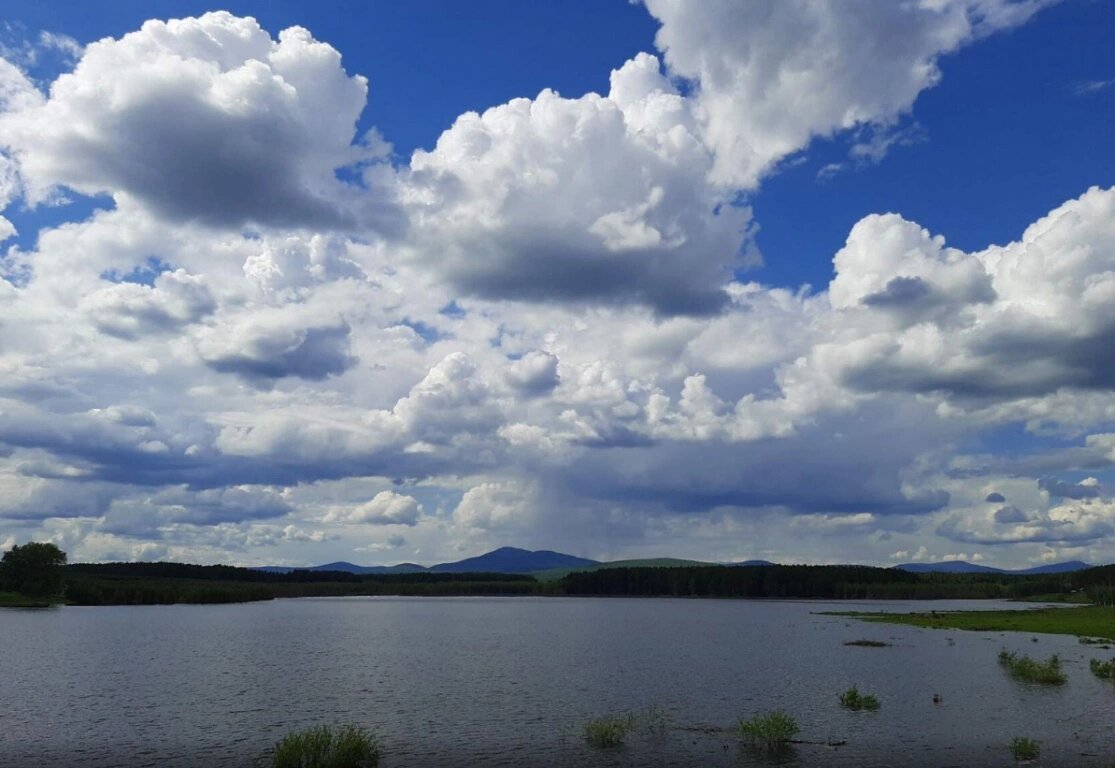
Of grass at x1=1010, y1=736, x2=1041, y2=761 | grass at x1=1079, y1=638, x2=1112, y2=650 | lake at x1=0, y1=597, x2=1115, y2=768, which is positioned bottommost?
lake at x1=0, y1=597, x2=1115, y2=768

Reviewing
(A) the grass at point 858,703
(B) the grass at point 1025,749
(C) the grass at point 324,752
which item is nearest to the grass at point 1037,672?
(A) the grass at point 858,703

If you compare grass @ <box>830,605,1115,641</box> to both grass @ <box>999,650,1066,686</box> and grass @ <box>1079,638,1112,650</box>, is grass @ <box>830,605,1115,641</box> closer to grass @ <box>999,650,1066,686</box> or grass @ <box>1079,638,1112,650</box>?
grass @ <box>1079,638,1112,650</box>

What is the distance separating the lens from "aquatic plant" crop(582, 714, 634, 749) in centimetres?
4412

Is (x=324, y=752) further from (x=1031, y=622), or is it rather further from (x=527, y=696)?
(x=1031, y=622)

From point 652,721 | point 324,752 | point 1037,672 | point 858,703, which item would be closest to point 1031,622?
point 1037,672

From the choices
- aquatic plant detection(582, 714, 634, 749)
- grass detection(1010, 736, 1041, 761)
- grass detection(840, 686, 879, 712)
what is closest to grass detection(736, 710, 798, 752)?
aquatic plant detection(582, 714, 634, 749)

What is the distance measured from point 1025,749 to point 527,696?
32.7m

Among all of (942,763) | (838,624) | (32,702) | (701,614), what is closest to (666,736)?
(942,763)

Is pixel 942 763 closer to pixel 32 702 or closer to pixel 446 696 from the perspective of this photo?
pixel 446 696

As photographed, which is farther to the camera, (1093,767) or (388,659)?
(388,659)

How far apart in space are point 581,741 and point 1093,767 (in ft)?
77.8

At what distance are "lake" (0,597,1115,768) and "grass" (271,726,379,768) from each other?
76.3 inches

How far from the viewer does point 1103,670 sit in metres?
66.4

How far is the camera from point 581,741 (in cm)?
4525
